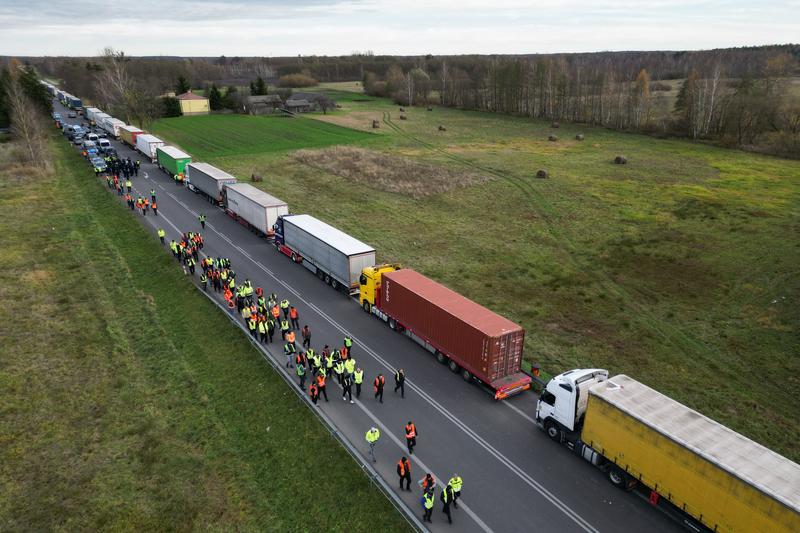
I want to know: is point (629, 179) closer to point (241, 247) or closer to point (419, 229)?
point (419, 229)

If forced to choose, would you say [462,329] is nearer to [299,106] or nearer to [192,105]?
[299,106]

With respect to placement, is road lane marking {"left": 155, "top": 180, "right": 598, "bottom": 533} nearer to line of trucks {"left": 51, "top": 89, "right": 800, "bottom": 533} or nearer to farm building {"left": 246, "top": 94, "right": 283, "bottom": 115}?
line of trucks {"left": 51, "top": 89, "right": 800, "bottom": 533}

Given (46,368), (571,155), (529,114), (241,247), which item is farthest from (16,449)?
(529,114)

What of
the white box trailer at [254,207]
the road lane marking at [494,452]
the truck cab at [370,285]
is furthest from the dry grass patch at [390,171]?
the road lane marking at [494,452]

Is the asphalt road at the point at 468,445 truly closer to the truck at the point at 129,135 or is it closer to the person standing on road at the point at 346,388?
the person standing on road at the point at 346,388

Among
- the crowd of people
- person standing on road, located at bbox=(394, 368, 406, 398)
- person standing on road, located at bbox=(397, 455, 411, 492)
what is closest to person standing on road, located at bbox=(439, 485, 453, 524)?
the crowd of people
